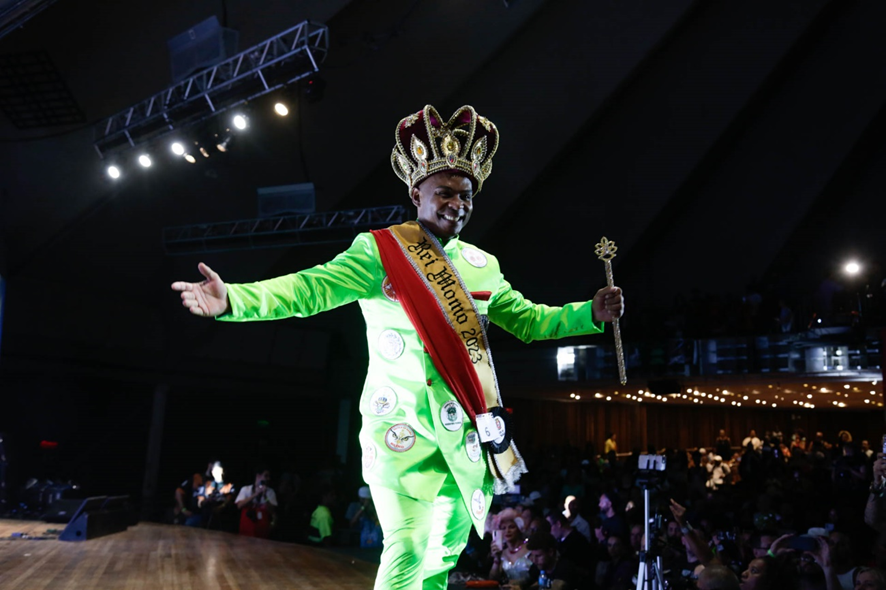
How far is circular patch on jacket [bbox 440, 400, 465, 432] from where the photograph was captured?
221 cm

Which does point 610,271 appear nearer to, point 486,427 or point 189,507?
point 486,427

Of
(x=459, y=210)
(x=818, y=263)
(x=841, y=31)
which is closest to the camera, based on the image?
(x=459, y=210)

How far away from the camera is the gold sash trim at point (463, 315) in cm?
234

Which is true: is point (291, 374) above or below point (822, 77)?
below

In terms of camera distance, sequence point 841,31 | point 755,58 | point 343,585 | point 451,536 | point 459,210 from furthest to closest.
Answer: point 841,31 → point 755,58 → point 343,585 → point 459,210 → point 451,536

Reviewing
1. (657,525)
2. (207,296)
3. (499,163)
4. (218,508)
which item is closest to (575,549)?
(657,525)

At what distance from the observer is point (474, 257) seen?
2580mm

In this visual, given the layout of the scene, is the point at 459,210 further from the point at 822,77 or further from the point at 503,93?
the point at 822,77

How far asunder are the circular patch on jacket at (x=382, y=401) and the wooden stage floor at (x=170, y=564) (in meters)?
2.51

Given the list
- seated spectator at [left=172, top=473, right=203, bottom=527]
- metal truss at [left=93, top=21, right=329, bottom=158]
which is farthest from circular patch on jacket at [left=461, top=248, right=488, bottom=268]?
seated spectator at [left=172, top=473, right=203, bottom=527]

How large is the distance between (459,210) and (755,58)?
13.7 m

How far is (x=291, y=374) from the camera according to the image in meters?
15.2

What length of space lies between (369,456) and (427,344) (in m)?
0.35

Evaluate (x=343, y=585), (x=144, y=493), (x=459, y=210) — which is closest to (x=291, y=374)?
(x=144, y=493)
